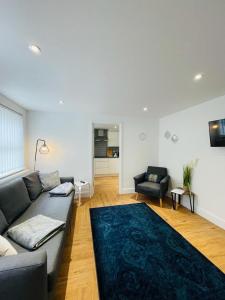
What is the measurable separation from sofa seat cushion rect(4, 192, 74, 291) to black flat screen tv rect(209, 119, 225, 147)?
8.76 ft

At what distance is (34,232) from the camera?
1.53 m

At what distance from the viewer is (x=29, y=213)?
6.84 feet

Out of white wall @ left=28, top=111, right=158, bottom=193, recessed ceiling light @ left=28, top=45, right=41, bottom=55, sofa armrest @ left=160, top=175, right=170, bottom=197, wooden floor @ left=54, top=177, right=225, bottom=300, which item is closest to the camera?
recessed ceiling light @ left=28, top=45, right=41, bottom=55

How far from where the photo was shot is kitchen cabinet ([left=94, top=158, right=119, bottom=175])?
6734mm

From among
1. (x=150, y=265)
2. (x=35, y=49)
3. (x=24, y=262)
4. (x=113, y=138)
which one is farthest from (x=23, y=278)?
(x=113, y=138)

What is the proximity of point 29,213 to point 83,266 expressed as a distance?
102 centimetres

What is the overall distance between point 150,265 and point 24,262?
1.42 m

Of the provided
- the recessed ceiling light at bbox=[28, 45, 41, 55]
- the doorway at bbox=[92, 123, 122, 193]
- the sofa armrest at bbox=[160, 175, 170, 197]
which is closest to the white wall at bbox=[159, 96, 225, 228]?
the sofa armrest at bbox=[160, 175, 170, 197]

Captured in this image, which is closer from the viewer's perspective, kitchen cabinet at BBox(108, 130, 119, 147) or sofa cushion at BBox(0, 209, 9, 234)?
sofa cushion at BBox(0, 209, 9, 234)

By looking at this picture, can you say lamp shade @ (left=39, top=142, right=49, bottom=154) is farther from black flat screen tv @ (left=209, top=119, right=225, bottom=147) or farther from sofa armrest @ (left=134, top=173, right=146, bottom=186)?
black flat screen tv @ (left=209, top=119, right=225, bottom=147)

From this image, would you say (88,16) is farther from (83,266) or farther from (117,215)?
(117,215)

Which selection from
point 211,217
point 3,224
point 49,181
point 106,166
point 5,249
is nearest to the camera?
point 5,249

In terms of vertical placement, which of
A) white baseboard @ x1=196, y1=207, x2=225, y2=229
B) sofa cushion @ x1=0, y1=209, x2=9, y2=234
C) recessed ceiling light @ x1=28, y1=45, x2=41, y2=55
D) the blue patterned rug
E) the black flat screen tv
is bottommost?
the blue patterned rug

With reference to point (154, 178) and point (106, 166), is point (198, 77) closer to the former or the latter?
point (154, 178)
